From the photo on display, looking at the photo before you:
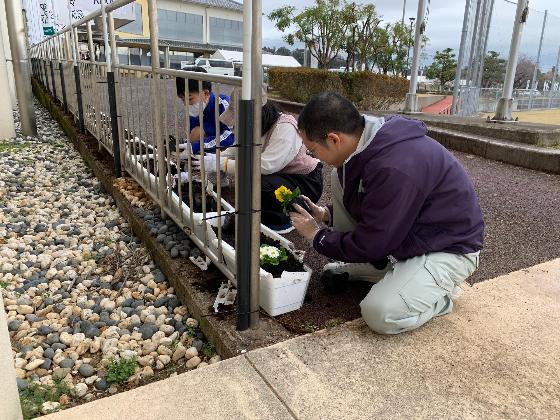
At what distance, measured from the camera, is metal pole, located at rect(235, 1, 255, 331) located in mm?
1680

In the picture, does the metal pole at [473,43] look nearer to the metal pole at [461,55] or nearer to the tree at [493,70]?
the metal pole at [461,55]

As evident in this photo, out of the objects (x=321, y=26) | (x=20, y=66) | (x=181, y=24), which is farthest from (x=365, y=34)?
(x=20, y=66)

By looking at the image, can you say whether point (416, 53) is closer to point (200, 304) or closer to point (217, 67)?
point (200, 304)

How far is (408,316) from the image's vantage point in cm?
199

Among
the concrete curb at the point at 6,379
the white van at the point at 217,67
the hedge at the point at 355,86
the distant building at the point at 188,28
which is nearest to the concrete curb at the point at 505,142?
the hedge at the point at 355,86

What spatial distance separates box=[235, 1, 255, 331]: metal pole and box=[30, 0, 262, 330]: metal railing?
0.11 feet

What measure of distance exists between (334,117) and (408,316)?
933mm

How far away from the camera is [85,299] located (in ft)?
9.26

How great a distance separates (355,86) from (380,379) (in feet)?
35.1

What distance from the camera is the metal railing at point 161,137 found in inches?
93.5

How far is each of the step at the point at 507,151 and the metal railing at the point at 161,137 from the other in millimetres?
3952

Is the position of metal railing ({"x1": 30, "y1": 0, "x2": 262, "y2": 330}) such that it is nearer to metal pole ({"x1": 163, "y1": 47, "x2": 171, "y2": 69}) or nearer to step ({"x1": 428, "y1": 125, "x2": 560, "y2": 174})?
metal pole ({"x1": 163, "y1": 47, "x2": 171, "y2": 69})

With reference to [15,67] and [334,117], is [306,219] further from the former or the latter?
[15,67]

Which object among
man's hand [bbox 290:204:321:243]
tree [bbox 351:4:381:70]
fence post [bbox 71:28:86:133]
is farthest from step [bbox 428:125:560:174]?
tree [bbox 351:4:381:70]
